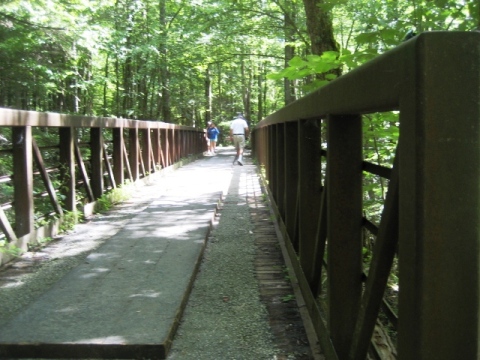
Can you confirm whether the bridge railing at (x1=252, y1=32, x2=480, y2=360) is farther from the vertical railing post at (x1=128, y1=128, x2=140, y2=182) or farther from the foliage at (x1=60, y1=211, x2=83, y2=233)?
the vertical railing post at (x1=128, y1=128, x2=140, y2=182)

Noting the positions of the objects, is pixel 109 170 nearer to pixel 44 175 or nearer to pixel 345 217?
pixel 44 175

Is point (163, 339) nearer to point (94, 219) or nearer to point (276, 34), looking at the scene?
point (94, 219)

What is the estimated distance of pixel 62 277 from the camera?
4586 mm

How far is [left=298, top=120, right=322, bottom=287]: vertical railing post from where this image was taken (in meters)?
3.79

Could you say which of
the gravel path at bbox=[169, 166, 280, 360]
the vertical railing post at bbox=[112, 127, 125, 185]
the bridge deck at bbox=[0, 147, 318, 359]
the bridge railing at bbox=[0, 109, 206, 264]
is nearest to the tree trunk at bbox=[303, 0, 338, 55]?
the bridge deck at bbox=[0, 147, 318, 359]

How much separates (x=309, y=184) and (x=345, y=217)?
1.20 meters

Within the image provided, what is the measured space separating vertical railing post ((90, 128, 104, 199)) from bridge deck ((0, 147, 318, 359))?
130 cm

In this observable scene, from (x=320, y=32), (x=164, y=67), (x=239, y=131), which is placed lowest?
(x=239, y=131)

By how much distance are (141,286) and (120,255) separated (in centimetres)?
108

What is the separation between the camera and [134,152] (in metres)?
11.3

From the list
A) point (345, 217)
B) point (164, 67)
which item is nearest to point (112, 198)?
point (345, 217)

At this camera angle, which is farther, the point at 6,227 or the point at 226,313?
the point at 6,227

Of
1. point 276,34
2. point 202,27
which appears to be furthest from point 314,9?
point 276,34

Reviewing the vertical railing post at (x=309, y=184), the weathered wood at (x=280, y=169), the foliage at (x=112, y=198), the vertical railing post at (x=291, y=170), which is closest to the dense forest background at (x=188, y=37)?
the vertical railing post at (x=291, y=170)
